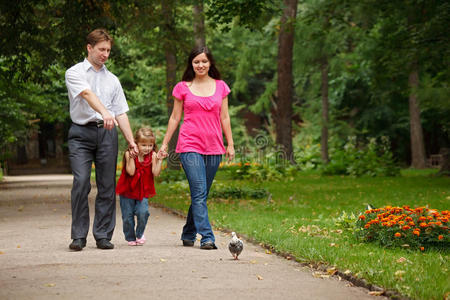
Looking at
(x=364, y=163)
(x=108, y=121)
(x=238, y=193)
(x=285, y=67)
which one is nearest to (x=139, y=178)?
(x=108, y=121)

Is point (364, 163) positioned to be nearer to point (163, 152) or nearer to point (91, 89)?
point (163, 152)

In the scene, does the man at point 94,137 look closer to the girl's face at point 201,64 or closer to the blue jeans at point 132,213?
the blue jeans at point 132,213

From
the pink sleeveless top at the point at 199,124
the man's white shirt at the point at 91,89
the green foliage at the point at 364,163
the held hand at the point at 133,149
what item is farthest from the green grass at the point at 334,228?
the green foliage at the point at 364,163

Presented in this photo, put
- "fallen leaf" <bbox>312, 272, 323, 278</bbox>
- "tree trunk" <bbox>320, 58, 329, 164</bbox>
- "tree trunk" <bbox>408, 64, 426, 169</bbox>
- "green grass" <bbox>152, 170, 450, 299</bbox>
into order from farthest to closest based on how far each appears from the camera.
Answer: "tree trunk" <bbox>320, 58, 329, 164</bbox>
"tree trunk" <bbox>408, 64, 426, 169</bbox>
"fallen leaf" <bbox>312, 272, 323, 278</bbox>
"green grass" <bbox>152, 170, 450, 299</bbox>

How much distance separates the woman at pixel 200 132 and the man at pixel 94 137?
595 millimetres

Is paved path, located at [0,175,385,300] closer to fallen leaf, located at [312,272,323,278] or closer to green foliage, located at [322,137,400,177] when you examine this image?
fallen leaf, located at [312,272,323,278]

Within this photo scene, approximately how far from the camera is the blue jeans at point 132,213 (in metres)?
8.32

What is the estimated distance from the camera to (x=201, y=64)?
8109 mm

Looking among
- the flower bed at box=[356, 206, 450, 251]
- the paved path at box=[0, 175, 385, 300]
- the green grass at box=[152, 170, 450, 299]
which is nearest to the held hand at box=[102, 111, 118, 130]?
the paved path at box=[0, 175, 385, 300]

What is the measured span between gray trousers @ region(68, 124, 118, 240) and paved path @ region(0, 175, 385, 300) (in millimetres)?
312

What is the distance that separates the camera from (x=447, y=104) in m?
18.8

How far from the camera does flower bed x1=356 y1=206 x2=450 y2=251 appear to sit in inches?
299

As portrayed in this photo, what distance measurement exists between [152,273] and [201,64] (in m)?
2.74

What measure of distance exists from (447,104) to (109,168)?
514 inches
